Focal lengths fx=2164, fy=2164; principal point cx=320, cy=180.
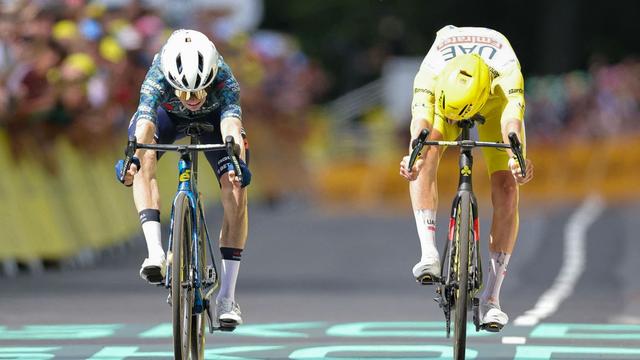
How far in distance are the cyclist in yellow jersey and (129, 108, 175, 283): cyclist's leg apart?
136cm

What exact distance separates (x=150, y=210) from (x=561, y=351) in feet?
9.30

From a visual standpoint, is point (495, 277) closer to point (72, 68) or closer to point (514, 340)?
point (514, 340)

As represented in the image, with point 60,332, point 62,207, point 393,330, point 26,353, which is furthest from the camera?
point 62,207

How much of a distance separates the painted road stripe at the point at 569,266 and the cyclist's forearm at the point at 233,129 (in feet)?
12.8

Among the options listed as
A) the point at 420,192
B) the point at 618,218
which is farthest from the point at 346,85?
the point at 420,192

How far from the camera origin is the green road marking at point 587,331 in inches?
546

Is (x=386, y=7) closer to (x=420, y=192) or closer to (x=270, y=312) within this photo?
(x=270, y=312)

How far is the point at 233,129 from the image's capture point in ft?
38.3

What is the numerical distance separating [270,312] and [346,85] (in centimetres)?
4180

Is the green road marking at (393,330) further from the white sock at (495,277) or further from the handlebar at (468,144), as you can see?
the handlebar at (468,144)

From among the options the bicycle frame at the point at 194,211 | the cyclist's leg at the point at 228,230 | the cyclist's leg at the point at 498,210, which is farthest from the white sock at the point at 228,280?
the cyclist's leg at the point at 498,210

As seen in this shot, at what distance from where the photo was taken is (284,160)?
116 ft

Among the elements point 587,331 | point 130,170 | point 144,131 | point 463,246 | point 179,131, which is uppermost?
point 179,131

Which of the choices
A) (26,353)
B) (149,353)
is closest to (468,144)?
(149,353)
